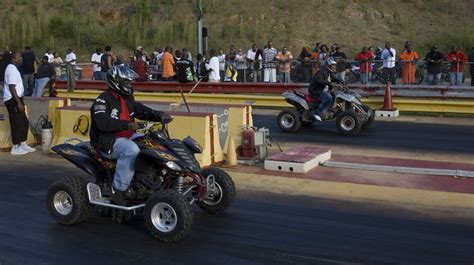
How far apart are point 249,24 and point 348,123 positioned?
2940 centimetres

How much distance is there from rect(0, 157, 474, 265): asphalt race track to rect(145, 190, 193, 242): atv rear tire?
0.41ft

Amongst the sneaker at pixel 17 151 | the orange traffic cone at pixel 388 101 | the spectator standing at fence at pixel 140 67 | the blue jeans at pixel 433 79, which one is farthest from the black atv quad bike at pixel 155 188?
the spectator standing at fence at pixel 140 67

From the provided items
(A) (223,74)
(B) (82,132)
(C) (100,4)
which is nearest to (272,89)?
(A) (223,74)

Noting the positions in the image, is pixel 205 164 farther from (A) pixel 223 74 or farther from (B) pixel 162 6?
(B) pixel 162 6

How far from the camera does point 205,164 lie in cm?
1100

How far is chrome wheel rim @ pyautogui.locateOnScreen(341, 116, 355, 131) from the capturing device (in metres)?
14.6

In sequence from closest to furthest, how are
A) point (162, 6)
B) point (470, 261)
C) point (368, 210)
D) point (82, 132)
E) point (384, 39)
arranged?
point (470, 261) → point (368, 210) → point (82, 132) → point (384, 39) → point (162, 6)

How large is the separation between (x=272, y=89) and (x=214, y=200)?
43.3 ft

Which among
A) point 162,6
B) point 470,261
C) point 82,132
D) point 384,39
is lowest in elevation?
point 470,261

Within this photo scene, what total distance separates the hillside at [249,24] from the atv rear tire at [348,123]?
79.9 ft

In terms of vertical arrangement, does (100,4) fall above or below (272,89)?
above

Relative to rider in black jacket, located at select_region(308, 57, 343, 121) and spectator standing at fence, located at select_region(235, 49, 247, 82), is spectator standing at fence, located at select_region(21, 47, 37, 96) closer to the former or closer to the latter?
spectator standing at fence, located at select_region(235, 49, 247, 82)

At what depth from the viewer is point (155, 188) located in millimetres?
7316

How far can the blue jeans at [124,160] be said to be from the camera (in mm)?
7070
